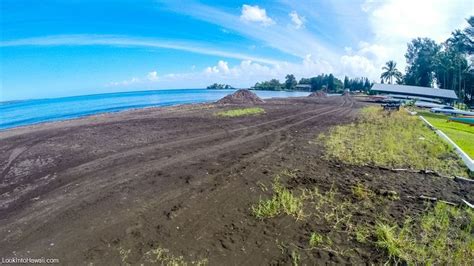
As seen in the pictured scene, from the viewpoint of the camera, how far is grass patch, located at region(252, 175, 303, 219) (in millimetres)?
4730

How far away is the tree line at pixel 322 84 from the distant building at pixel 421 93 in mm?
30967

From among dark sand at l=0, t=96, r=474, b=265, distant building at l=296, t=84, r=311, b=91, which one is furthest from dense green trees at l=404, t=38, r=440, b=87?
dark sand at l=0, t=96, r=474, b=265

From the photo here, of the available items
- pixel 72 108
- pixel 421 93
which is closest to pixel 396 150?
pixel 72 108

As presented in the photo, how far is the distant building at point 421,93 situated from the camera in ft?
158

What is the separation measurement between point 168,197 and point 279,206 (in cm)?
230

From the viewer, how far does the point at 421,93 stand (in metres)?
51.9

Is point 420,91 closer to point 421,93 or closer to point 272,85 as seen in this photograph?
point 421,93

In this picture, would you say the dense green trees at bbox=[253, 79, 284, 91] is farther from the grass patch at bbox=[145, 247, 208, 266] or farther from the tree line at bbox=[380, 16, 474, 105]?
the grass patch at bbox=[145, 247, 208, 266]

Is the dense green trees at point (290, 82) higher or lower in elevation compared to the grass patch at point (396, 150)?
higher

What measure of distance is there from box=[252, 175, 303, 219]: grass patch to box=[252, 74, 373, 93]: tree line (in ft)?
310

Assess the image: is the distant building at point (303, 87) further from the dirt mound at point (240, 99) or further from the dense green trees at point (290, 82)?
the dirt mound at point (240, 99)

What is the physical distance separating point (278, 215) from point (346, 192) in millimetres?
Answer: 1893

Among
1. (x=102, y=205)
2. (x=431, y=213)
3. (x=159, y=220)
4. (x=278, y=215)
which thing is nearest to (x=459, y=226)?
(x=431, y=213)

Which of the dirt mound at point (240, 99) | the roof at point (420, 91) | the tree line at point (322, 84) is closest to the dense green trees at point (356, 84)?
the tree line at point (322, 84)
